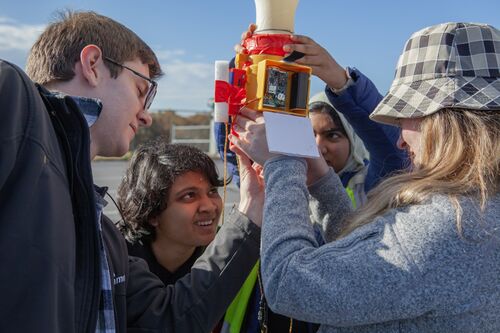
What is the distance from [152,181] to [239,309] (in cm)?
80

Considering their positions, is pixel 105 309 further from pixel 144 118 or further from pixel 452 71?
pixel 452 71

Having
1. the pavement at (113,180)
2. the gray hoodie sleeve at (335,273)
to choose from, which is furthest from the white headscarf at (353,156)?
the pavement at (113,180)

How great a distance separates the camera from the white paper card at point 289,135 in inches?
54.1

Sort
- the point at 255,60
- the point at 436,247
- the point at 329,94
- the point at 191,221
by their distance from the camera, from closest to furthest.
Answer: the point at 436,247 < the point at 255,60 < the point at 329,94 < the point at 191,221

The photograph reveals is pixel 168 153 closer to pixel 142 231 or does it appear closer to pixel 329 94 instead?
pixel 142 231

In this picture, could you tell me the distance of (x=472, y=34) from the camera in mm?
1277

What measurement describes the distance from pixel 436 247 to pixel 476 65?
0.50 meters

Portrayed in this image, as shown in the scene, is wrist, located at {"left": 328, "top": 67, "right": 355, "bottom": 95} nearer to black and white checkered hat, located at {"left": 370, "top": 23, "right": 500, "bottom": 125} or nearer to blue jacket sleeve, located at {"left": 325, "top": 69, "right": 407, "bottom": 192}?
blue jacket sleeve, located at {"left": 325, "top": 69, "right": 407, "bottom": 192}

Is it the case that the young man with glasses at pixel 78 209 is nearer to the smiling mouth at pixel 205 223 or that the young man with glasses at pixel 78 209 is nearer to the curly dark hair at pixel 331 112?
the smiling mouth at pixel 205 223

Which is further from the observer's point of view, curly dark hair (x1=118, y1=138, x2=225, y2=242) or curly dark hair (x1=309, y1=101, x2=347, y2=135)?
curly dark hair (x1=309, y1=101, x2=347, y2=135)

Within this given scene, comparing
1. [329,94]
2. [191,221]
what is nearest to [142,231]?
[191,221]

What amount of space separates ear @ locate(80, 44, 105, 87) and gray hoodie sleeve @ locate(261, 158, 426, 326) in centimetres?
65

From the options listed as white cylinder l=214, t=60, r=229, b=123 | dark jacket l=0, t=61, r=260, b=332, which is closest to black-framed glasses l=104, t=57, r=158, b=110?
white cylinder l=214, t=60, r=229, b=123

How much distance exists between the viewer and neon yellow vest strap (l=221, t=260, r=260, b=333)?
1.87 metres
